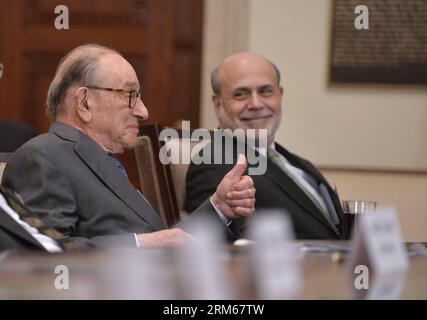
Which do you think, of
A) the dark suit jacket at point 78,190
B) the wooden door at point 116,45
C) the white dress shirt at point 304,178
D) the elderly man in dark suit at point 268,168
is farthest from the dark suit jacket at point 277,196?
the wooden door at point 116,45

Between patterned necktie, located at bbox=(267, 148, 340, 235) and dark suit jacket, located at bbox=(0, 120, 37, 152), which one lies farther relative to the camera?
dark suit jacket, located at bbox=(0, 120, 37, 152)

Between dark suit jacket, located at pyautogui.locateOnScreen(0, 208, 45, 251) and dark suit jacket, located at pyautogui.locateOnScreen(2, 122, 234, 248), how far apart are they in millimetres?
370

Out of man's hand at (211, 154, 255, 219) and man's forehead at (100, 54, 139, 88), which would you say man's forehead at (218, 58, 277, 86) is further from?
man's hand at (211, 154, 255, 219)

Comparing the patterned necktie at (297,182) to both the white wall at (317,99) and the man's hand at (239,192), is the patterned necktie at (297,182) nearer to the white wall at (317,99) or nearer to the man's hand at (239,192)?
the man's hand at (239,192)

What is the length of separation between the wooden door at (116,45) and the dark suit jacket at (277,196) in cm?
239

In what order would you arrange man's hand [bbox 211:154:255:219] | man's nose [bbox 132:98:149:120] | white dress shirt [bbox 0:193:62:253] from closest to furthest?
1. white dress shirt [bbox 0:193:62:253]
2. man's hand [bbox 211:154:255:219]
3. man's nose [bbox 132:98:149:120]

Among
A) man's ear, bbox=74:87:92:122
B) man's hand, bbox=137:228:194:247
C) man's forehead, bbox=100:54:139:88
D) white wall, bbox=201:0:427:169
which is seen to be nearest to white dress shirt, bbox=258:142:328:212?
man's forehead, bbox=100:54:139:88

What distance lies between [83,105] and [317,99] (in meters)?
3.04

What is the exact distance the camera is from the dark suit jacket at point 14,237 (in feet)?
6.44

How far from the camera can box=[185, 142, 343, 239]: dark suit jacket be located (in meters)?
3.39

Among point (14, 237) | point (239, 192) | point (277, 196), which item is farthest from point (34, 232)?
point (277, 196)

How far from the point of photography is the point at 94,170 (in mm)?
2676

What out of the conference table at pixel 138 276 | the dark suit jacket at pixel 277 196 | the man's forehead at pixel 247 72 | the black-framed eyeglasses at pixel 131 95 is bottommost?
the dark suit jacket at pixel 277 196

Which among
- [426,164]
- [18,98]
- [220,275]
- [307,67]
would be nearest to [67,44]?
[18,98]
